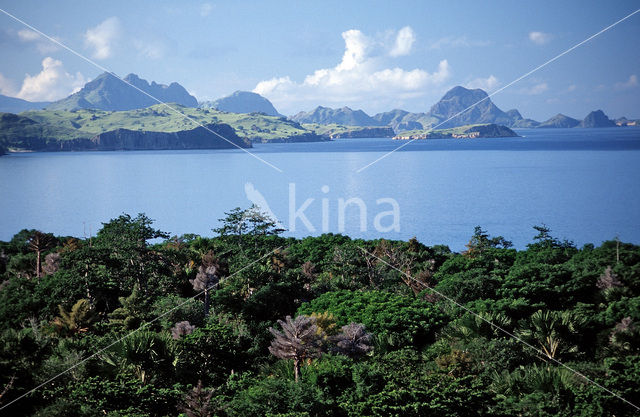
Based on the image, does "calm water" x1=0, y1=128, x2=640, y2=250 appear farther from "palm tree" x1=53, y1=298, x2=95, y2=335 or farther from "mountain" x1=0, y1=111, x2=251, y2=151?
"mountain" x1=0, y1=111, x2=251, y2=151

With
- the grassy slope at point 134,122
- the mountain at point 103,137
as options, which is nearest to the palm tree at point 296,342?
the mountain at point 103,137

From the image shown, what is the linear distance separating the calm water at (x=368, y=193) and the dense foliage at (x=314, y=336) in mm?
24752

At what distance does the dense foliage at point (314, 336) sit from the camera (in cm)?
1084

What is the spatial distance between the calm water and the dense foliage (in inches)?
975

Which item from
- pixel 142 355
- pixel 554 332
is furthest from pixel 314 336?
pixel 554 332

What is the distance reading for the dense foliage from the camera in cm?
1084

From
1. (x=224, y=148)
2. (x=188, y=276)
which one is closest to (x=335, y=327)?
(x=188, y=276)

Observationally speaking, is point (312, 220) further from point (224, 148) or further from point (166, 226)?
point (224, 148)

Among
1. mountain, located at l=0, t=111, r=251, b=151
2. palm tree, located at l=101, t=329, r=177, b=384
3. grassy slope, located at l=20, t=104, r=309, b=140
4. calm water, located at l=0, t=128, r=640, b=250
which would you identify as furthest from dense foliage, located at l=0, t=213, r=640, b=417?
grassy slope, located at l=20, t=104, r=309, b=140

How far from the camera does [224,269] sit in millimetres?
25281

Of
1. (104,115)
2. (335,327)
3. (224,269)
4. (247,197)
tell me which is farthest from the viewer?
(104,115)

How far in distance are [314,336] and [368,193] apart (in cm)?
5798

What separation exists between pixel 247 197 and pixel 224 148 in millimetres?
107054

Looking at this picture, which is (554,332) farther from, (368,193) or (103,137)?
(103,137)
